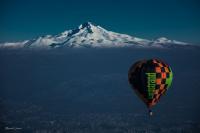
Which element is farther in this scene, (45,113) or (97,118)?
(45,113)

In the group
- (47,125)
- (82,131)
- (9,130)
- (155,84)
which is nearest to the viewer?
(155,84)

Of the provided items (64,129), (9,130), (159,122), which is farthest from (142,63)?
(159,122)

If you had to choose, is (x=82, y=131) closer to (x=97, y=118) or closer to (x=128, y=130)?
(x=128, y=130)

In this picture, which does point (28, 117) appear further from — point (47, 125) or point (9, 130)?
point (9, 130)

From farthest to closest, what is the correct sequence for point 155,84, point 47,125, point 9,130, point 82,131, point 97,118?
point 97,118, point 47,125, point 82,131, point 9,130, point 155,84

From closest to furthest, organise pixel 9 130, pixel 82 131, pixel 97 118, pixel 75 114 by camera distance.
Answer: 1. pixel 9 130
2. pixel 82 131
3. pixel 97 118
4. pixel 75 114

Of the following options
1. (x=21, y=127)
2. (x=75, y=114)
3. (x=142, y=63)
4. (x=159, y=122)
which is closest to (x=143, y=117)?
(x=159, y=122)
